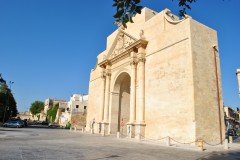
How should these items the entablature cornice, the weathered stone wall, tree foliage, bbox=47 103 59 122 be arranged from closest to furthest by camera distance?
the weathered stone wall, the entablature cornice, tree foliage, bbox=47 103 59 122

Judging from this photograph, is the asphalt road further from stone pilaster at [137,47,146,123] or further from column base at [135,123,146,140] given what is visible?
stone pilaster at [137,47,146,123]

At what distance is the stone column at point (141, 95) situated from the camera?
1523 cm

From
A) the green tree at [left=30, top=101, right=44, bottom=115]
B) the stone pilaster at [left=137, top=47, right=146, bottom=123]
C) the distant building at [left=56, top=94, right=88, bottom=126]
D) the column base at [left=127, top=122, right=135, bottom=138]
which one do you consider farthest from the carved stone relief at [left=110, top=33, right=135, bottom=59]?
the green tree at [left=30, top=101, right=44, bottom=115]

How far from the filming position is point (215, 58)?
13.9 m

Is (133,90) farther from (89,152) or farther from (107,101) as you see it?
(89,152)

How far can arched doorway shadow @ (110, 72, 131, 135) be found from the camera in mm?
20219

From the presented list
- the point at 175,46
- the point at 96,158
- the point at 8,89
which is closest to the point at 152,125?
the point at 175,46

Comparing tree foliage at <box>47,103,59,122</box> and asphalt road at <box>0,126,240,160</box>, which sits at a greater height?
tree foliage at <box>47,103,59,122</box>

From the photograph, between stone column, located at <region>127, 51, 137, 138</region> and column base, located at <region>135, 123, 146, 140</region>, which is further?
stone column, located at <region>127, 51, 137, 138</region>

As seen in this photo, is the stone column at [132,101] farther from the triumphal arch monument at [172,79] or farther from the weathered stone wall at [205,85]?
the weathered stone wall at [205,85]

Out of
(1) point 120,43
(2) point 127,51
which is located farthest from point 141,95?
(1) point 120,43

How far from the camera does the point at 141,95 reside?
16031mm

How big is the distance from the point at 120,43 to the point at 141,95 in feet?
23.0

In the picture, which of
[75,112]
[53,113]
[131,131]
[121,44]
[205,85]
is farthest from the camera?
[53,113]
